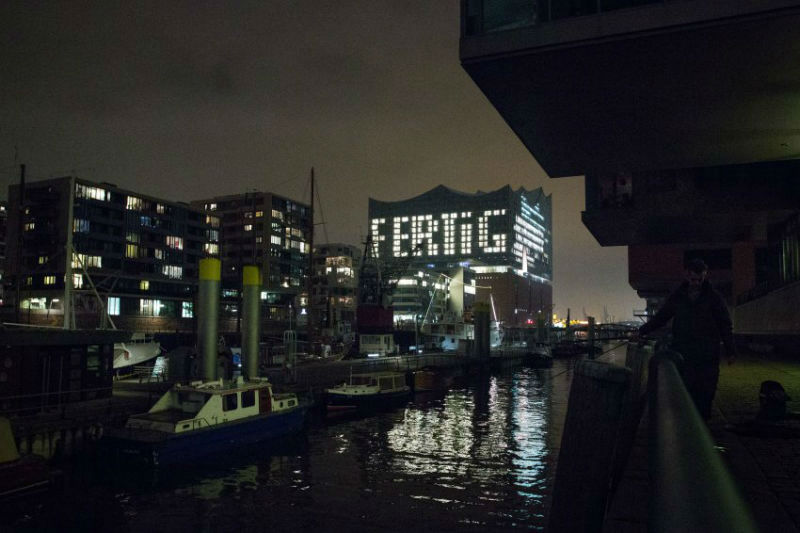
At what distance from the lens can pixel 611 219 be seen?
31.5 m

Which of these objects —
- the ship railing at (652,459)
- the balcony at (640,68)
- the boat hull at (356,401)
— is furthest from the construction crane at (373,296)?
the ship railing at (652,459)

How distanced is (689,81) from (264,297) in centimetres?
11231

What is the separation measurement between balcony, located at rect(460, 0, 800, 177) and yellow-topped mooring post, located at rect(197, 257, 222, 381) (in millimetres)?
18276

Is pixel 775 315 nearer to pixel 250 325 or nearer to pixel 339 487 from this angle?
pixel 339 487

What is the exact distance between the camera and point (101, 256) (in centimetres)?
9256

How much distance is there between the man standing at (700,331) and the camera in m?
8.22

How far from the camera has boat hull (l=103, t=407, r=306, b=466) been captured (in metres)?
22.9

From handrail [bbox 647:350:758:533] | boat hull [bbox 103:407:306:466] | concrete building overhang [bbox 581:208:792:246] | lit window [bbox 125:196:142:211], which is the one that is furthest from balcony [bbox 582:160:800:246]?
Result: lit window [bbox 125:196:142:211]

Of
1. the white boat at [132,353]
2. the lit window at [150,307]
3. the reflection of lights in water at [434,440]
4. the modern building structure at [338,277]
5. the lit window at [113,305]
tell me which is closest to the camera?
the reflection of lights in water at [434,440]

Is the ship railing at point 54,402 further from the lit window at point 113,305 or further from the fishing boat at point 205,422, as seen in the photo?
the lit window at point 113,305

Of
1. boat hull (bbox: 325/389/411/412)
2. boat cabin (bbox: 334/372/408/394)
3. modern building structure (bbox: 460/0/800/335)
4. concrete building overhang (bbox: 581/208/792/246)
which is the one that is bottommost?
boat hull (bbox: 325/389/411/412)

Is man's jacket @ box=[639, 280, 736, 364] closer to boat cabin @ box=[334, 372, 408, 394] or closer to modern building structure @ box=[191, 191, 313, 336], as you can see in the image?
boat cabin @ box=[334, 372, 408, 394]

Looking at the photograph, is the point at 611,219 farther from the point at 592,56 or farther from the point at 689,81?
the point at 592,56

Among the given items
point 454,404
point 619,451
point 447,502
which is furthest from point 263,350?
point 619,451
